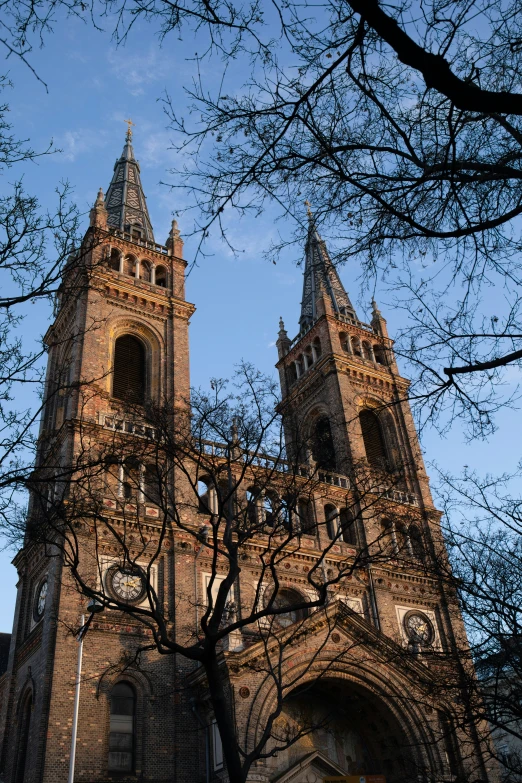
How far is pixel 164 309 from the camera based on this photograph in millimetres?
37406

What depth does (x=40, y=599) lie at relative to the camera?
2764cm

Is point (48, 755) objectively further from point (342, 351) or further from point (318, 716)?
point (342, 351)

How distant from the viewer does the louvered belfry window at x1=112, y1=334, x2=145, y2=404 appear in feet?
110

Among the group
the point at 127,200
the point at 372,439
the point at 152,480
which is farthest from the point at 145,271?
the point at 152,480

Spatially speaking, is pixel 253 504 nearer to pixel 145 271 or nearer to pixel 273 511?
pixel 273 511

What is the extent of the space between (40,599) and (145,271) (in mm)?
18403

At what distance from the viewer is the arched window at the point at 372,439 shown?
39116 mm

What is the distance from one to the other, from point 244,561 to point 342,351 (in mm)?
16803

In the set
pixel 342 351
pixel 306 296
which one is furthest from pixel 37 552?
pixel 306 296

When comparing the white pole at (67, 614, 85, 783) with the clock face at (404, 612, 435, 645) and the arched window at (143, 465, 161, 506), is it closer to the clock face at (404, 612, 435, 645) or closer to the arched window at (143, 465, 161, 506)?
the arched window at (143, 465, 161, 506)

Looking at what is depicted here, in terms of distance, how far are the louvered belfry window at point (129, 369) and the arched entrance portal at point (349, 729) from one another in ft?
47.0

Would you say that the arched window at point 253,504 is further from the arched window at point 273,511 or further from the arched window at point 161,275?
the arched window at point 161,275

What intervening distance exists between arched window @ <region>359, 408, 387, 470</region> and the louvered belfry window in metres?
11.8

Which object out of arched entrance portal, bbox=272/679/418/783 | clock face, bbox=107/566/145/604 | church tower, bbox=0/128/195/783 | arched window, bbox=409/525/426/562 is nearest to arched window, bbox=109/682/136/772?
church tower, bbox=0/128/195/783
